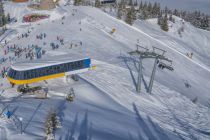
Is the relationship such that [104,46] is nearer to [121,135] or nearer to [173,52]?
[173,52]

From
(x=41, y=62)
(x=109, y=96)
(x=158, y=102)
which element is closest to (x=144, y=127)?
(x=109, y=96)

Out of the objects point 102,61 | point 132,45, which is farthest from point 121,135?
point 132,45

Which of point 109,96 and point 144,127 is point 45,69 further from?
point 144,127

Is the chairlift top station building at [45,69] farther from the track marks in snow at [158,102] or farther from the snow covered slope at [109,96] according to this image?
the track marks in snow at [158,102]

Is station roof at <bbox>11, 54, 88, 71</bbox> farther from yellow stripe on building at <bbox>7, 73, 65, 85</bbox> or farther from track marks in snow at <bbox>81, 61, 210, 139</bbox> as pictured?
track marks in snow at <bbox>81, 61, 210, 139</bbox>

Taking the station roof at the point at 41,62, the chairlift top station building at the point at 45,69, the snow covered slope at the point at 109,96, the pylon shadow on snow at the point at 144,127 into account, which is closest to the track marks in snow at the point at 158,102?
the snow covered slope at the point at 109,96

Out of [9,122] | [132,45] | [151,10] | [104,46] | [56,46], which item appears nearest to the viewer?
[9,122]
